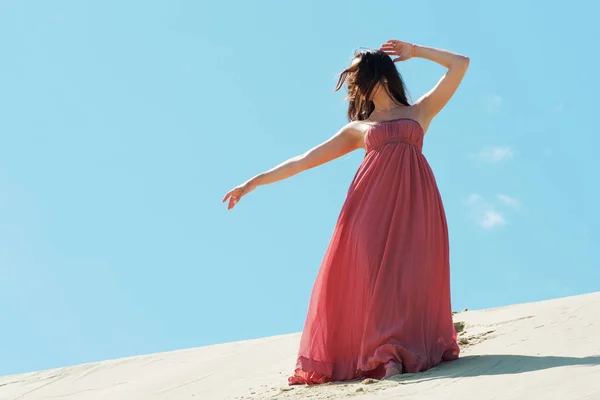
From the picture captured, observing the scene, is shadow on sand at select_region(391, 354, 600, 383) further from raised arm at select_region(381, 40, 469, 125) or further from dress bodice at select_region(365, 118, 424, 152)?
raised arm at select_region(381, 40, 469, 125)

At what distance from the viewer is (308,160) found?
6082 millimetres

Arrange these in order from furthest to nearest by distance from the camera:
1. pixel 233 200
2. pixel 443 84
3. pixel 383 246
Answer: pixel 233 200, pixel 443 84, pixel 383 246

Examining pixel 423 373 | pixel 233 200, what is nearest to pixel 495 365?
pixel 423 373

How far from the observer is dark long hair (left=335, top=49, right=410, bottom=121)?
237 inches

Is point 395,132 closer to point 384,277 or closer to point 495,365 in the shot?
point 384,277

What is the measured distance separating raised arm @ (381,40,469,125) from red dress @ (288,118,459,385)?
0.20 m

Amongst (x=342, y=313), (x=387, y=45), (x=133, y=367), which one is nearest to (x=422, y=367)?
(x=342, y=313)

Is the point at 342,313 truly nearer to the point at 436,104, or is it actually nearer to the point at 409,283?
the point at 409,283

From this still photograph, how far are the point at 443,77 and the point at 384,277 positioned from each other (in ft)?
4.57

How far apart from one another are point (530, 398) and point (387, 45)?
2.71m

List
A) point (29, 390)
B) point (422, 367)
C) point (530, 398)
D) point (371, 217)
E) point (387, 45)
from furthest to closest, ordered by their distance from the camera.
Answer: point (29, 390) → point (387, 45) → point (371, 217) → point (422, 367) → point (530, 398)

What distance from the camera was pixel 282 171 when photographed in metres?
6.14

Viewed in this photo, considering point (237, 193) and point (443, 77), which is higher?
point (443, 77)

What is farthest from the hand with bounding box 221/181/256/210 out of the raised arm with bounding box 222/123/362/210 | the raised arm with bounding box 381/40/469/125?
the raised arm with bounding box 381/40/469/125
